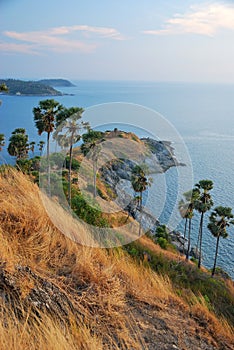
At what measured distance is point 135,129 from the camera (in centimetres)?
527

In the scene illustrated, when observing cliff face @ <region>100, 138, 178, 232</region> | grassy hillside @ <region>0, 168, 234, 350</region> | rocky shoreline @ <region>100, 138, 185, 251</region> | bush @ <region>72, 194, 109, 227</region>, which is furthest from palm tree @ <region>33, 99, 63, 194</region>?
grassy hillside @ <region>0, 168, 234, 350</region>

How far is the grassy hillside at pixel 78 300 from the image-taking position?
2160 millimetres

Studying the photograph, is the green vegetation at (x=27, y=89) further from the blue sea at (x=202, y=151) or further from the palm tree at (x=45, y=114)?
the palm tree at (x=45, y=114)

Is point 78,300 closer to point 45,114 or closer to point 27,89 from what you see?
point 45,114

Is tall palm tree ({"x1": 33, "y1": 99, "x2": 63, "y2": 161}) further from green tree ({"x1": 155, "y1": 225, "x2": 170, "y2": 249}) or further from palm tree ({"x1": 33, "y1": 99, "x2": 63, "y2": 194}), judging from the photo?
green tree ({"x1": 155, "y1": 225, "x2": 170, "y2": 249})

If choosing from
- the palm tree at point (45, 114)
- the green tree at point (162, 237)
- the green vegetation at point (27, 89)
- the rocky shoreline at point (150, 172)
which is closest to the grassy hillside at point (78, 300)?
the rocky shoreline at point (150, 172)

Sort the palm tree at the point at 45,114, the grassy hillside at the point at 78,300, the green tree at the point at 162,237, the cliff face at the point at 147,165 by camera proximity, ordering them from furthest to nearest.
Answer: the green tree at the point at 162,237 < the palm tree at the point at 45,114 < the cliff face at the point at 147,165 < the grassy hillside at the point at 78,300

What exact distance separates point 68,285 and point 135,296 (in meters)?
0.72

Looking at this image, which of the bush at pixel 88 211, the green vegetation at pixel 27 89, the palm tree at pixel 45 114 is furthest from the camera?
the green vegetation at pixel 27 89

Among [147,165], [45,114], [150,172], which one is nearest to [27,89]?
[45,114]

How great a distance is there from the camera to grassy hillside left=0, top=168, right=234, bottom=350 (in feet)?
7.09

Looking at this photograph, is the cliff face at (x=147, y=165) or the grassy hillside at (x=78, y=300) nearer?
the grassy hillside at (x=78, y=300)

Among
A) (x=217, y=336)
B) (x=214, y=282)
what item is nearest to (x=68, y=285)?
(x=217, y=336)

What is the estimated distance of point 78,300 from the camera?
2654mm
